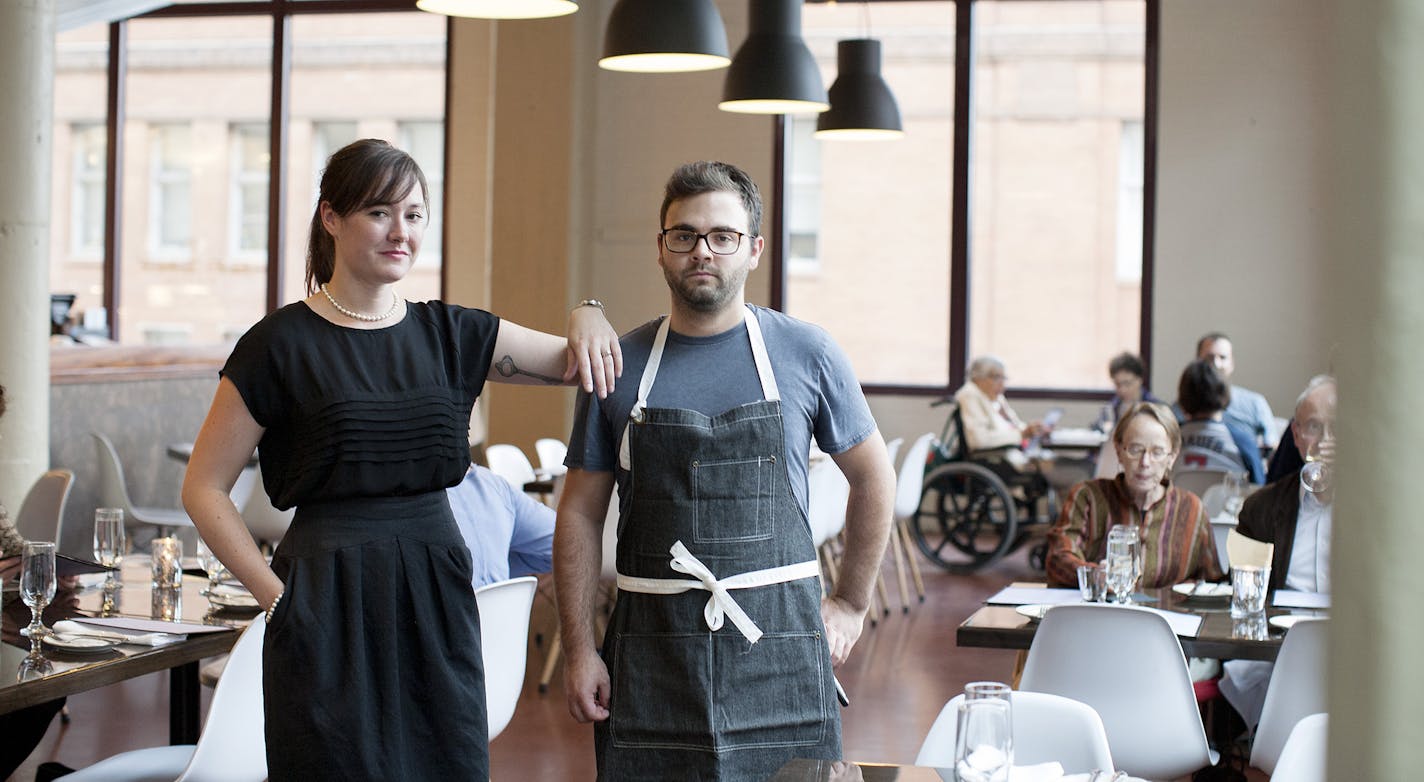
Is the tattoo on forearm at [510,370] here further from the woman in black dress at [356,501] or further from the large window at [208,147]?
the large window at [208,147]

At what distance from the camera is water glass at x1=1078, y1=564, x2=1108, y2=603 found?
3.72 metres

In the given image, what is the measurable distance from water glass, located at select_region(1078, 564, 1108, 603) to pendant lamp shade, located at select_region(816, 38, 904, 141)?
3636mm

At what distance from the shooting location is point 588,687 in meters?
2.35

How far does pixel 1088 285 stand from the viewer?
10.9 m

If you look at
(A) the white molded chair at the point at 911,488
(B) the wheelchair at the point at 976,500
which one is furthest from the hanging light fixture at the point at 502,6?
(B) the wheelchair at the point at 976,500

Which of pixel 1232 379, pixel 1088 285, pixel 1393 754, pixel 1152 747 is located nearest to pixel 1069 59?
pixel 1088 285

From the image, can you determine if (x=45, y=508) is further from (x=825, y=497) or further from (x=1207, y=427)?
(x=1207, y=427)

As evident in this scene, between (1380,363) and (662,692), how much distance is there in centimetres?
188

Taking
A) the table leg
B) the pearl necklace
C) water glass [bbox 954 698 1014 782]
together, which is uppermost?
the pearl necklace

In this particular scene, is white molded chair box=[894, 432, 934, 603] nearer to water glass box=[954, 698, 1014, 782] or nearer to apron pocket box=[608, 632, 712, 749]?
apron pocket box=[608, 632, 712, 749]

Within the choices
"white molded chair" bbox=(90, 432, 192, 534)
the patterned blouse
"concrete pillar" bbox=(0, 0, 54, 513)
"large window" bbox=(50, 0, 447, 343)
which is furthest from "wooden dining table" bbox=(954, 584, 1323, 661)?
"large window" bbox=(50, 0, 447, 343)

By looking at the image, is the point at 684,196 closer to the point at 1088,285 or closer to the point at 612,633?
the point at 612,633

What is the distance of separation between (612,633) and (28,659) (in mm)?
1246

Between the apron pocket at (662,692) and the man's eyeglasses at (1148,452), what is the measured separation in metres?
2.15
